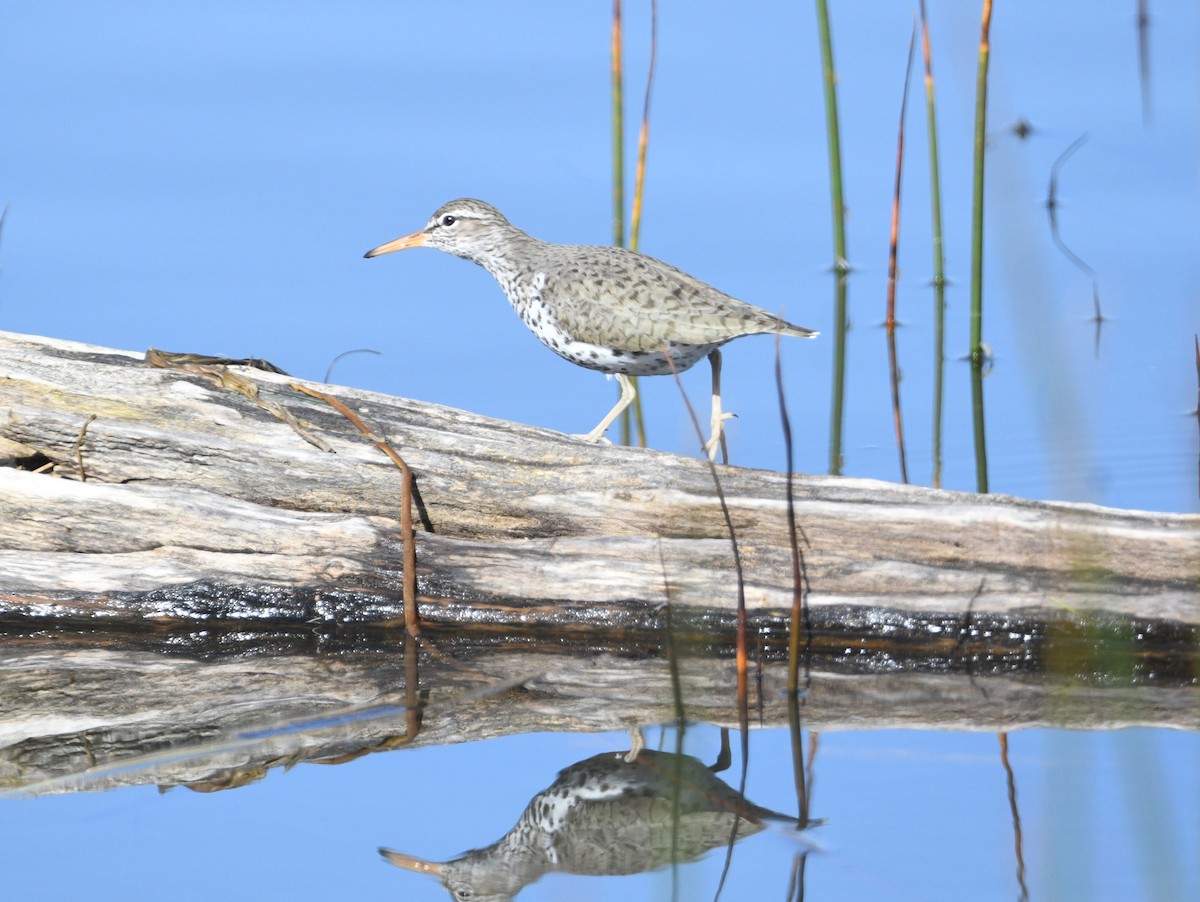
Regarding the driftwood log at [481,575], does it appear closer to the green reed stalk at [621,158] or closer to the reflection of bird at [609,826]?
the reflection of bird at [609,826]

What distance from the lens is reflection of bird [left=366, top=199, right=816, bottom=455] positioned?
6352mm

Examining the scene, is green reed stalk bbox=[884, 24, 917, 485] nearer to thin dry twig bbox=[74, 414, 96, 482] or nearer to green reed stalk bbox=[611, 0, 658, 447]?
green reed stalk bbox=[611, 0, 658, 447]

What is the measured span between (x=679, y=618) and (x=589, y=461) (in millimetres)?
696

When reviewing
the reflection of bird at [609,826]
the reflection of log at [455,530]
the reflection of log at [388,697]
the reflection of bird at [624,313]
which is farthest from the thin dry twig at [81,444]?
the reflection of bird at [609,826]

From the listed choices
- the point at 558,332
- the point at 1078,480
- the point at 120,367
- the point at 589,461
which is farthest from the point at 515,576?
the point at 1078,480

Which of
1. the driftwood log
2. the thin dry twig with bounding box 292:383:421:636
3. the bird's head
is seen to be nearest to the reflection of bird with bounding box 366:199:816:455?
the bird's head

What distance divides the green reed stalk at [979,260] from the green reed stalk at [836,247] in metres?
0.67

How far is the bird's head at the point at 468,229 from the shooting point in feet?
24.8

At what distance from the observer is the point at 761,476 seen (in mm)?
5824

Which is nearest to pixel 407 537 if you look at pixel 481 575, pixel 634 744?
pixel 481 575

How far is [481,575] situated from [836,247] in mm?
4049

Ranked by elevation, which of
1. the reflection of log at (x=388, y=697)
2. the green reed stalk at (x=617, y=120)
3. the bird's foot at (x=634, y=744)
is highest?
the green reed stalk at (x=617, y=120)

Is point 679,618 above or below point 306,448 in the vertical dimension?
below

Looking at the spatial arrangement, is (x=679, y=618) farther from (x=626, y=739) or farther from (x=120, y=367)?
(x=120, y=367)
